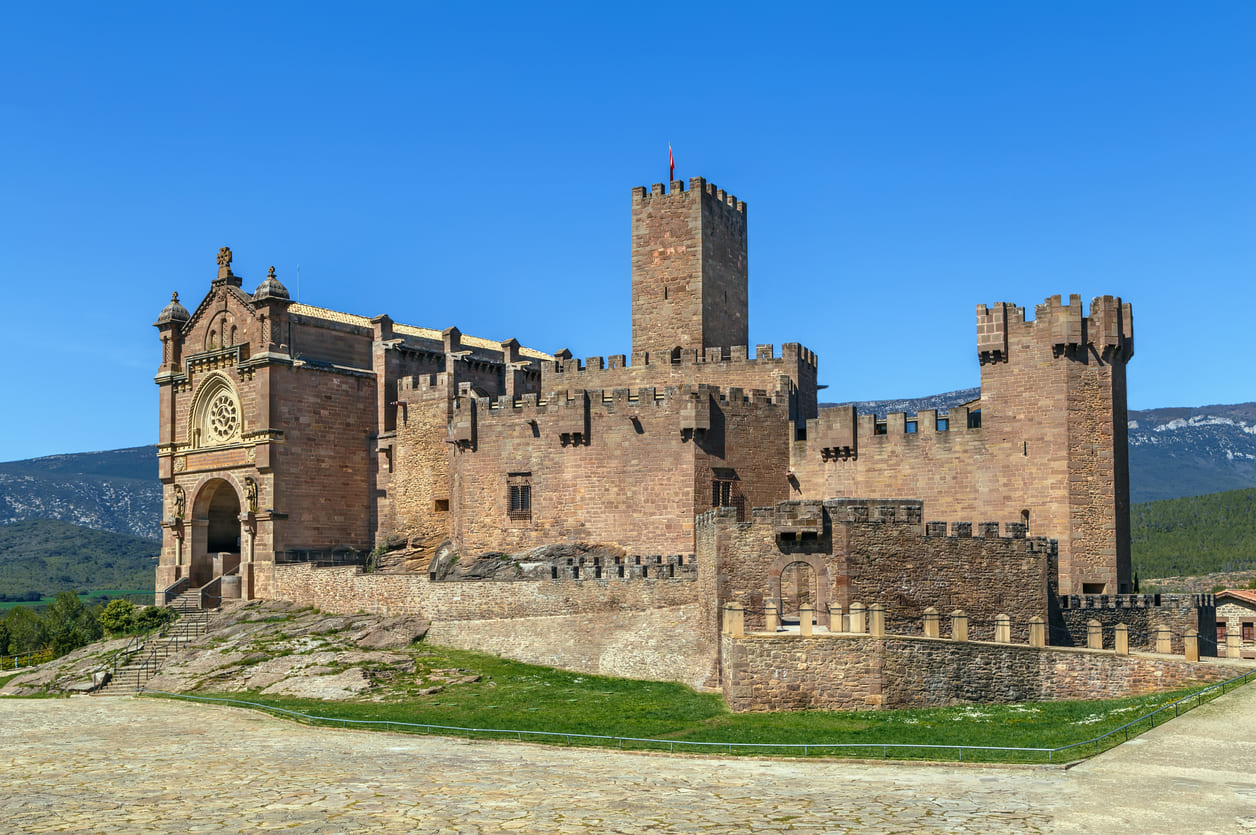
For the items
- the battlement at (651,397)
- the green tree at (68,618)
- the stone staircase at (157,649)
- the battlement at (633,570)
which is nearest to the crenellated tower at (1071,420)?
the battlement at (651,397)

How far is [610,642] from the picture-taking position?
38375mm

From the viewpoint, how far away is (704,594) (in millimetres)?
36094

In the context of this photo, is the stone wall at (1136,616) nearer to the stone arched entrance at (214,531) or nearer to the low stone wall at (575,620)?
the low stone wall at (575,620)

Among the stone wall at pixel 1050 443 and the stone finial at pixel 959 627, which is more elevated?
the stone wall at pixel 1050 443

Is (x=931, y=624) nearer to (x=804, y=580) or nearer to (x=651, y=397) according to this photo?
(x=804, y=580)

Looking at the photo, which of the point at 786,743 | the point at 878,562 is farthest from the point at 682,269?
the point at 786,743

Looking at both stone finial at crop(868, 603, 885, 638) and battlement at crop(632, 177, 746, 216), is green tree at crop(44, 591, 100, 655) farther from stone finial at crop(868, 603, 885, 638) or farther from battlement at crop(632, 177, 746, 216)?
stone finial at crop(868, 603, 885, 638)

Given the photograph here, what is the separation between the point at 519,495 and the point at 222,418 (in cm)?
1554

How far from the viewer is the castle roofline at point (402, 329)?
57594 millimetres

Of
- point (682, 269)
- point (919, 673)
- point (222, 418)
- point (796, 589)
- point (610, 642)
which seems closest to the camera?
point (919, 673)

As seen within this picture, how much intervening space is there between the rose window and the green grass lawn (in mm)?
19765

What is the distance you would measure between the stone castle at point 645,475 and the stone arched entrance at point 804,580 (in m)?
0.06

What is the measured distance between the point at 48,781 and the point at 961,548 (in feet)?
74.5

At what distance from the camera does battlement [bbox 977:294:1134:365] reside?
4169 cm
